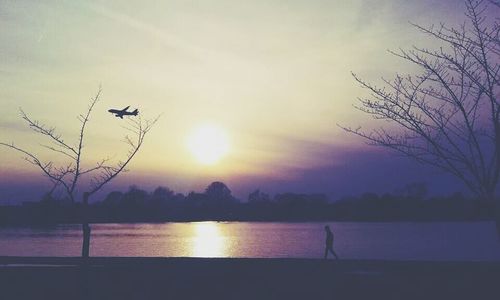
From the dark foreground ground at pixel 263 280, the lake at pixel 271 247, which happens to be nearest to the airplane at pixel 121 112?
the dark foreground ground at pixel 263 280

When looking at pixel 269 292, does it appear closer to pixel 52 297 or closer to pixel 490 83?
pixel 52 297

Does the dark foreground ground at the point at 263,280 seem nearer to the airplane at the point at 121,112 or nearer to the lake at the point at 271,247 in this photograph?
the airplane at the point at 121,112

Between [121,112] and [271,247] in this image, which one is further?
[271,247]

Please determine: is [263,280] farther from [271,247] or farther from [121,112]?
[271,247]

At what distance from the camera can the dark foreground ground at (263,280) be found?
39.8 ft

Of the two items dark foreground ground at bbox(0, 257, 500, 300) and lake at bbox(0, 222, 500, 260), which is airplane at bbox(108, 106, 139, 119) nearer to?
dark foreground ground at bbox(0, 257, 500, 300)

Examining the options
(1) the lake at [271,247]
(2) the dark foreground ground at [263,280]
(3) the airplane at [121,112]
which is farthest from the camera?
(1) the lake at [271,247]

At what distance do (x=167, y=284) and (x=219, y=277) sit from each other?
1441 millimetres

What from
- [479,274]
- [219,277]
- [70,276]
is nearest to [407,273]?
[479,274]

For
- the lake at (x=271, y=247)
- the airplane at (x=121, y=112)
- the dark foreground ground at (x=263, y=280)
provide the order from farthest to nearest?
the lake at (x=271, y=247) < the airplane at (x=121, y=112) < the dark foreground ground at (x=263, y=280)

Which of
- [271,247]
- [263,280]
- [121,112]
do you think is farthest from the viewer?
[271,247]

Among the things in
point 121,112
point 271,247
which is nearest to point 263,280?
point 121,112

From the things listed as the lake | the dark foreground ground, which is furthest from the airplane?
the lake

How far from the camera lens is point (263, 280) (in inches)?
522
